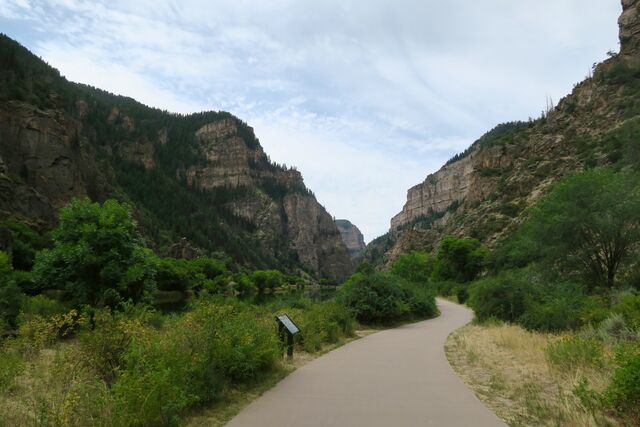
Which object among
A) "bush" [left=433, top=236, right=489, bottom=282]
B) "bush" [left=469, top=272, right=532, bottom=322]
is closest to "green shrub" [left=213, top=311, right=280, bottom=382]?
"bush" [left=469, top=272, right=532, bottom=322]

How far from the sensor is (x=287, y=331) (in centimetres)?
1051

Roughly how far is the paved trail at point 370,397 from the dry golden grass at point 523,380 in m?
0.40

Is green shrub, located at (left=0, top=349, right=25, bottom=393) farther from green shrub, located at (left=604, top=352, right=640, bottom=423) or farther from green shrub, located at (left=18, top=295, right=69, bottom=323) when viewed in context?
green shrub, located at (left=18, top=295, right=69, bottom=323)

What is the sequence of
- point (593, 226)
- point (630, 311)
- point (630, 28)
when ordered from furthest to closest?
point (630, 28), point (593, 226), point (630, 311)

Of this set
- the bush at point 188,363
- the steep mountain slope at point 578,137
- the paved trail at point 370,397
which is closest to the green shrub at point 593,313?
the paved trail at point 370,397

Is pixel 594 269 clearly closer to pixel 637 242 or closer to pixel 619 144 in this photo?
pixel 637 242

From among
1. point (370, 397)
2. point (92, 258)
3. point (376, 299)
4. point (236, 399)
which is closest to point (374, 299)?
point (376, 299)

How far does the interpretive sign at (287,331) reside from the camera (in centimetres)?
1044

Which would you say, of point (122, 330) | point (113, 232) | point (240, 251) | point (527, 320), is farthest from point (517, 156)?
point (240, 251)

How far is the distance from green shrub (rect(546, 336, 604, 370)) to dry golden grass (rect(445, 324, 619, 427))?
151mm

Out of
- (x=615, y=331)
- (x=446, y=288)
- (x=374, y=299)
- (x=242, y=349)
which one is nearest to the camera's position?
(x=242, y=349)

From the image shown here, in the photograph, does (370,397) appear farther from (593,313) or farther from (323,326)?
(593,313)

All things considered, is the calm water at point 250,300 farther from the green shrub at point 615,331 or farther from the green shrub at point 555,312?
the green shrub at point 615,331

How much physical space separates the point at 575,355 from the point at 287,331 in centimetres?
623
